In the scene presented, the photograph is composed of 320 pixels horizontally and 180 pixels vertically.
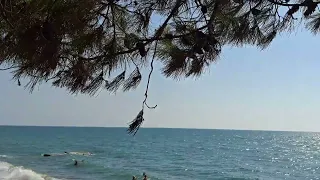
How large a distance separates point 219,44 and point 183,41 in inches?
10.9

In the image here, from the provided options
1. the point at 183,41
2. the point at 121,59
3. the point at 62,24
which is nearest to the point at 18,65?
the point at 62,24

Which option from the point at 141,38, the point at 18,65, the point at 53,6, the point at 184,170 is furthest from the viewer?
the point at 184,170

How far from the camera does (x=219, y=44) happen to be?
10.1 feet

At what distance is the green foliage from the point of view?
102 inches

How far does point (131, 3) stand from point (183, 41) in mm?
449

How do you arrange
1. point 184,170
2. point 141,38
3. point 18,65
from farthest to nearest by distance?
1. point 184,170
2. point 141,38
3. point 18,65

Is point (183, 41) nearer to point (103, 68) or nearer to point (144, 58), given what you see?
point (144, 58)

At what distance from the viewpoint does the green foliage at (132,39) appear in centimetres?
259

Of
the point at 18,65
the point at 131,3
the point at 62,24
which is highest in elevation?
the point at 131,3

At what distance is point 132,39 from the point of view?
3.00 meters

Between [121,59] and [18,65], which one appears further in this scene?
[121,59]

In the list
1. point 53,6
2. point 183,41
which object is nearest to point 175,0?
point 183,41

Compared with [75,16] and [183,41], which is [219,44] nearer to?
[183,41]

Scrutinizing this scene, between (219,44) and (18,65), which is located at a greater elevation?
(219,44)
